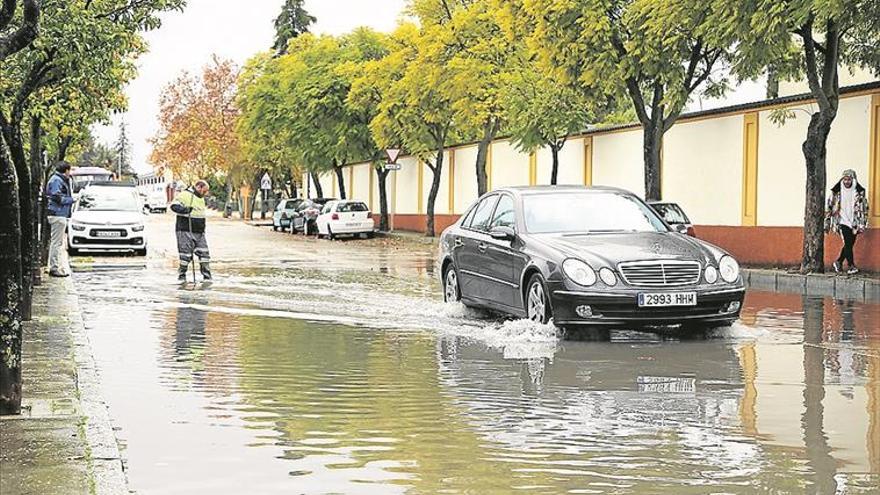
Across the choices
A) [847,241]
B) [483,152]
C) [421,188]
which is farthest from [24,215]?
[421,188]

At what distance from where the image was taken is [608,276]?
1080 centimetres

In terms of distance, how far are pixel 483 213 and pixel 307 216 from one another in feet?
116

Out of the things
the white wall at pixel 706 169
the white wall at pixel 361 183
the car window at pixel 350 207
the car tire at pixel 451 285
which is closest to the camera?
the car tire at pixel 451 285

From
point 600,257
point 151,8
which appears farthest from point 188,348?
point 151,8

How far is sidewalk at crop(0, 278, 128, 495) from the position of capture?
5.26 metres

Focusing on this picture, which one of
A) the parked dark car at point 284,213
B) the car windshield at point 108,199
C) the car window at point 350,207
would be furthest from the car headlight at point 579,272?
the parked dark car at point 284,213

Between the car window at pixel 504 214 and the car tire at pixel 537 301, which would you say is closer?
the car tire at pixel 537 301

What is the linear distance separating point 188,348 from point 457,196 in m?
33.7

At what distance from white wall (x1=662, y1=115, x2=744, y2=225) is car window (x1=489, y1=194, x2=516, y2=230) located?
535 inches

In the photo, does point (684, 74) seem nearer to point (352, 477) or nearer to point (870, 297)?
point (870, 297)

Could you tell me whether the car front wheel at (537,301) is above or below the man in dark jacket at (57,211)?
below

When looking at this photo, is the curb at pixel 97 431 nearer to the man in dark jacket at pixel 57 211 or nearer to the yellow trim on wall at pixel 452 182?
the man in dark jacket at pixel 57 211

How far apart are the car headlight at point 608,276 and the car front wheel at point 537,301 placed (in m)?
0.60

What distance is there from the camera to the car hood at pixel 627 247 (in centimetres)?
1095
